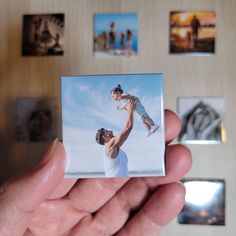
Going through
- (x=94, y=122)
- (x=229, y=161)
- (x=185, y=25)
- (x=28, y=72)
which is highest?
(x=185, y=25)

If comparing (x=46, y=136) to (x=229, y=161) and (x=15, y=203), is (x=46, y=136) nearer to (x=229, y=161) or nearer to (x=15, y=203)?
(x=15, y=203)

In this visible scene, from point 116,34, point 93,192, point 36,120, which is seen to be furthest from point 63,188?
point 116,34

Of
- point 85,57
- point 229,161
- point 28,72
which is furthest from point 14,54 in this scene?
point 229,161

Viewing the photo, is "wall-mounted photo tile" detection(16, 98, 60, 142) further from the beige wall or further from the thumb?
the thumb

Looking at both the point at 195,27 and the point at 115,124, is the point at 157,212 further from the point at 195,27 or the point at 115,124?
the point at 195,27

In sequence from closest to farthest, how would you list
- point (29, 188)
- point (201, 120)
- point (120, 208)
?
point (29, 188) → point (120, 208) → point (201, 120)

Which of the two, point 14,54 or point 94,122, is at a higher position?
point 14,54

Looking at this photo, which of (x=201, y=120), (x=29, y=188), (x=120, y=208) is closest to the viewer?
(x=29, y=188)

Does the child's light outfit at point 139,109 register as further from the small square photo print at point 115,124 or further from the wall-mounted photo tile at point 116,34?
the wall-mounted photo tile at point 116,34
